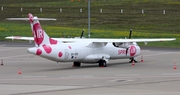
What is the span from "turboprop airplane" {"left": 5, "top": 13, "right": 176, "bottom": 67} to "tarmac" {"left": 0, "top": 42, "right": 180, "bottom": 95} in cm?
78

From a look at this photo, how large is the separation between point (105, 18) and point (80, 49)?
155 feet

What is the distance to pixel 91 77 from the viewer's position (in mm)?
35656

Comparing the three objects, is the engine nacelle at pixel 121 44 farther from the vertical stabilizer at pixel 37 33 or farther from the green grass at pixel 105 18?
the green grass at pixel 105 18

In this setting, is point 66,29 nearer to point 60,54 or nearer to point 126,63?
point 126,63

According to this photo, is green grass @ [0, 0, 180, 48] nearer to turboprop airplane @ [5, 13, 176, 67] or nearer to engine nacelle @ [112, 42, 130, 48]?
engine nacelle @ [112, 42, 130, 48]

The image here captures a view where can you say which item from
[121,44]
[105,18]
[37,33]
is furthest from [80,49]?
[105,18]

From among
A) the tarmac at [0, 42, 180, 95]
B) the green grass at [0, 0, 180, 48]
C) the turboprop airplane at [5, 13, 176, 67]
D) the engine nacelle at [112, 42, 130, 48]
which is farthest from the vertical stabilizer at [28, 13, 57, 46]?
the green grass at [0, 0, 180, 48]

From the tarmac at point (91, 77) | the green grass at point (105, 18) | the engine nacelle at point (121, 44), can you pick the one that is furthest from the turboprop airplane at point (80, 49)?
the green grass at point (105, 18)

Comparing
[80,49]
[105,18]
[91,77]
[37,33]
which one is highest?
[37,33]

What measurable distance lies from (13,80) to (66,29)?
43.9 m

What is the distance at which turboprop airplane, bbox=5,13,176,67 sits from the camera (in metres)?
38.9

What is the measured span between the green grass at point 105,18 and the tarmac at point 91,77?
17948mm

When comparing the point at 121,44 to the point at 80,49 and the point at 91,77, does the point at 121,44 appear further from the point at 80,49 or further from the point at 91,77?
the point at 91,77

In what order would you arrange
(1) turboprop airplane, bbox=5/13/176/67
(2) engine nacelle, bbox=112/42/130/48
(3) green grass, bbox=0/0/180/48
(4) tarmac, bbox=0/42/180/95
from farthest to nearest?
(3) green grass, bbox=0/0/180/48, (2) engine nacelle, bbox=112/42/130/48, (1) turboprop airplane, bbox=5/13/176/67, (4) tarmac, bbox=0/42/180/95
